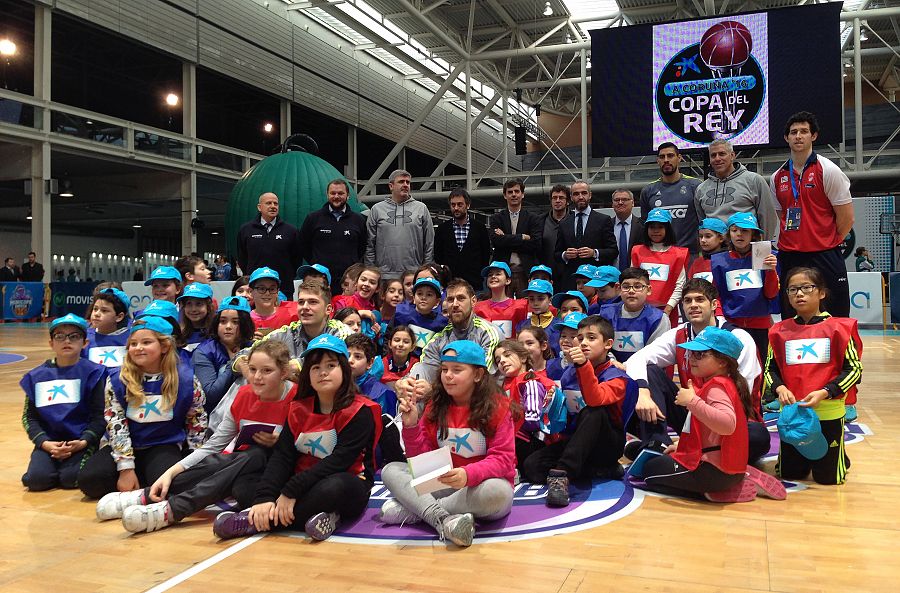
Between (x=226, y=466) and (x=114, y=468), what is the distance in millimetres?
793

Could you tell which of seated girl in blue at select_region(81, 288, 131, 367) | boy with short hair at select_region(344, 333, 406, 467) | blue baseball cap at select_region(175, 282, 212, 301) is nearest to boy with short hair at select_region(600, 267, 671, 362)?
boy with short hair at select_region(344, 333, 406, 467)

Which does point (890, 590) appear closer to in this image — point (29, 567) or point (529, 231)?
point (29, 567)

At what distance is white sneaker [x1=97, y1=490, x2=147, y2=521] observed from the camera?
11.8 feet

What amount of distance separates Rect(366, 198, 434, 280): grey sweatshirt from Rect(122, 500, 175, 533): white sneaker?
404cm

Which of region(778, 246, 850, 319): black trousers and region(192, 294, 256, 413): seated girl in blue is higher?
region(778, 246, 850, 319): black trousers

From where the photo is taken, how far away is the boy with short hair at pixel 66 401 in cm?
432

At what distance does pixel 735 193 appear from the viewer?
19.2ft

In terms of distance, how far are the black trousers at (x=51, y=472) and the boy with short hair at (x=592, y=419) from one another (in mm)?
2673

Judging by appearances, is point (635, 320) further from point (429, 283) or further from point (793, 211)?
point (429, 283)

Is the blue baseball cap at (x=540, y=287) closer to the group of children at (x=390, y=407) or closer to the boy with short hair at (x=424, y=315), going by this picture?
the group of children at (x=390, y=407)

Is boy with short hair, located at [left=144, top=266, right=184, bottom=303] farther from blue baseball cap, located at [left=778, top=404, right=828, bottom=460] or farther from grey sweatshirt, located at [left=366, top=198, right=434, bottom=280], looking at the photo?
blue baseball cap, located at [left=778, top=404, right=828, bottom=460]

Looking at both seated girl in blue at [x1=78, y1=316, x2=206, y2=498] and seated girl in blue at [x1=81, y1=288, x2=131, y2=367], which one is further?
seated girl in blue at [x1=81, y1=288, x2=131, y2=367]

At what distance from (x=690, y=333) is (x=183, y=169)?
19283 millimetres

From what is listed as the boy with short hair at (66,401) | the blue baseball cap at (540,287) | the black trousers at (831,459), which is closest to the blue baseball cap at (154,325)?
the boy with short hair at (66,401)
